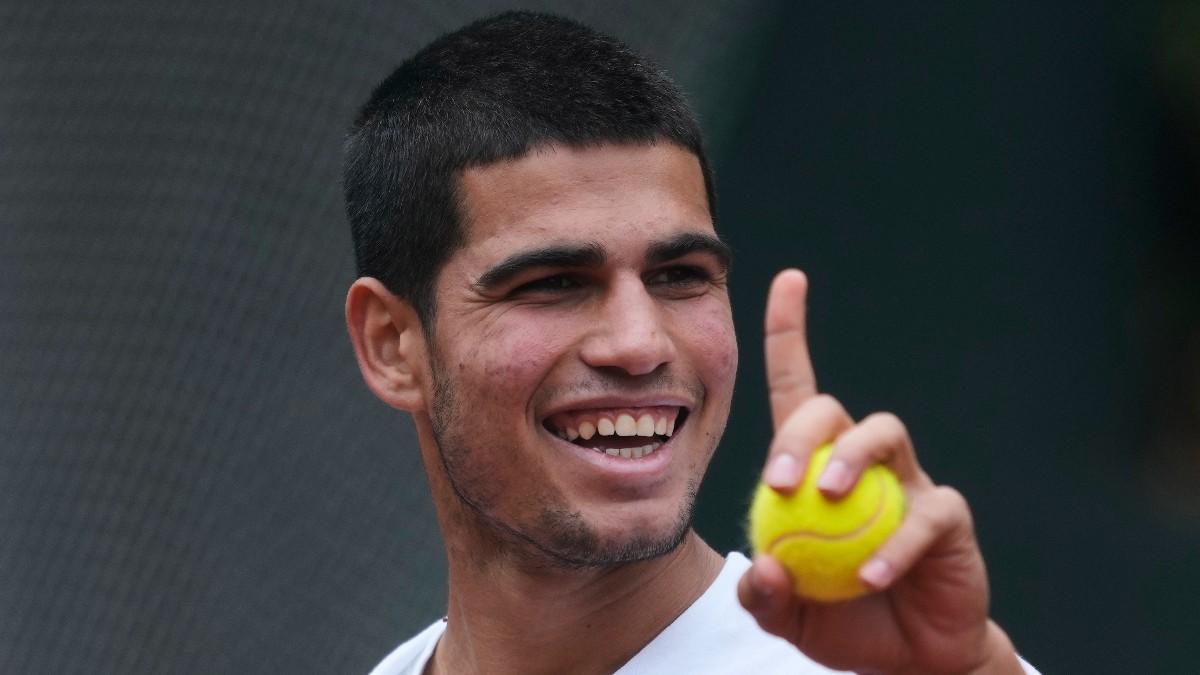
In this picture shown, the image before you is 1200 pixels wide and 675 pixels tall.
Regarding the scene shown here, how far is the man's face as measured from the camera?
2.23m

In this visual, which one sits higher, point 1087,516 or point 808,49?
point 808,49

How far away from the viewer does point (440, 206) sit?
96.5 inches

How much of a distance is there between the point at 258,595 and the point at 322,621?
0.85 feet

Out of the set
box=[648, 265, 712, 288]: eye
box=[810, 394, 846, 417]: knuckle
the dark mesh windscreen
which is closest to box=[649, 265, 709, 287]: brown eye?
box=[648, 265, 712, 288]: eye

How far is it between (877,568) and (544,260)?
923 millimetres

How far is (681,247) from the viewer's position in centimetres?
230

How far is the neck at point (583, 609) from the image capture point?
2.36 metres

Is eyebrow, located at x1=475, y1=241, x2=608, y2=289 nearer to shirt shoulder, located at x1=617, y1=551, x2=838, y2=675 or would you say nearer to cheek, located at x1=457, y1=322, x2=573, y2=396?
cheek, located at x1=457, y1=322, x2=573, y2=396

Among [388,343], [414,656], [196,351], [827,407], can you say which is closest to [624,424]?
[388,343]

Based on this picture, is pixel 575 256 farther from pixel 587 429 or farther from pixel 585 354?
pixel 587 429

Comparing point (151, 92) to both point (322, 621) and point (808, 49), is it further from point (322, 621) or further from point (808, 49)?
point (808, 49)

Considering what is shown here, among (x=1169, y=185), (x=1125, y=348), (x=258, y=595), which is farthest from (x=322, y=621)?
(x=1169, y=185)

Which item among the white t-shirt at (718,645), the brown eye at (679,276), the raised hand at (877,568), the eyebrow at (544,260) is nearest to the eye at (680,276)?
the brown eye at (679,276)

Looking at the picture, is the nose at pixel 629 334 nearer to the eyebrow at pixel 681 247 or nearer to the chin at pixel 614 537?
the eyebrow at pixel 681 247
